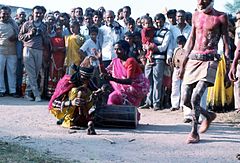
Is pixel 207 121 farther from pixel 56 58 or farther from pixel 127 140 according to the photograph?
pixel 56 58

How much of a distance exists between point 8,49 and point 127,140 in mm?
5926

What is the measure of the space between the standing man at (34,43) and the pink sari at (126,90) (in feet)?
11.7

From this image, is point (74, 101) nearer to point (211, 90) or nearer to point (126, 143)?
point (126, 143)

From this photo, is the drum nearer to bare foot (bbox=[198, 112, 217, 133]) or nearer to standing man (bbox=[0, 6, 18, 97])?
bare foot (bbox=[198, 112, 217, 133])

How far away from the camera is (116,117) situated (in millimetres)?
7891

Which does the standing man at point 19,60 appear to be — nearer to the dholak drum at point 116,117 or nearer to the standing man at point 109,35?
the standing man at point 109,35

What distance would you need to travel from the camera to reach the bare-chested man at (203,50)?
6.81 metres

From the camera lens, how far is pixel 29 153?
586 centimetres

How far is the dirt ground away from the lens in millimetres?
5988

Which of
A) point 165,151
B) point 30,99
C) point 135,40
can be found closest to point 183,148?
point 165,151

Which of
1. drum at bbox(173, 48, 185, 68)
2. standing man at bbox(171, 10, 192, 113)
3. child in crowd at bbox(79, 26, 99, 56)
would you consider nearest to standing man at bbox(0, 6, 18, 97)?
child in crowd at bbox(79, 26, 99, 56)

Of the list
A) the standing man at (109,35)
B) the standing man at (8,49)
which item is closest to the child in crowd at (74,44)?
the standing man at (109,35)

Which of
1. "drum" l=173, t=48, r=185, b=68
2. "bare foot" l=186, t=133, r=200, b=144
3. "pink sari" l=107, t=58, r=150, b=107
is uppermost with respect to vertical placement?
"drum" l=173, t=48, r=185, b=68

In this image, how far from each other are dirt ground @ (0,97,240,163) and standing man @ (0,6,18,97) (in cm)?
290
